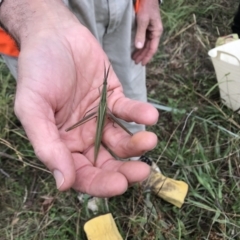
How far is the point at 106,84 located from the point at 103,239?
64 cm

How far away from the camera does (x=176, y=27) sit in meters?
2.42

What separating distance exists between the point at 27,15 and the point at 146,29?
60 centimetres

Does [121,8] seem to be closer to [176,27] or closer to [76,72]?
[76,72]

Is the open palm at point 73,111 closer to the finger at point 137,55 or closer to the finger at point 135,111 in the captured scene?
the finger at point 135,111

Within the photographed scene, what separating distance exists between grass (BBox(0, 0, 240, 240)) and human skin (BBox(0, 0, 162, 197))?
1.61 ft

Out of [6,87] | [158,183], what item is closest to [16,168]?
[6,87]

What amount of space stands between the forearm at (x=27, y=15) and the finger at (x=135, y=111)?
307mm

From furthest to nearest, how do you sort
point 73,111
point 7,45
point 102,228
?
1. point 102,228
2. point 7,45
3. point 73,111

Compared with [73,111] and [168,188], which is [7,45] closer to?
[73,111]

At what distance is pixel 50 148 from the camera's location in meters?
0.88

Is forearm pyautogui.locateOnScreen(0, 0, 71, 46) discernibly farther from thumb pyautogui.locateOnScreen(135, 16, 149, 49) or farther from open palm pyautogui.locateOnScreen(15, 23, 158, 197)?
thumb pyautogui.locateOnScreen(135, 16, 149, 49)

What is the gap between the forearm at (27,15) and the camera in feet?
3.62

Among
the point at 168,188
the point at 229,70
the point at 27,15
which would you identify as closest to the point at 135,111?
the point at 27,15

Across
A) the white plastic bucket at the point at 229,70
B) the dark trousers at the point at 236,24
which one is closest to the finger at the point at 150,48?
the white plastic bucket at the point at 229,70
